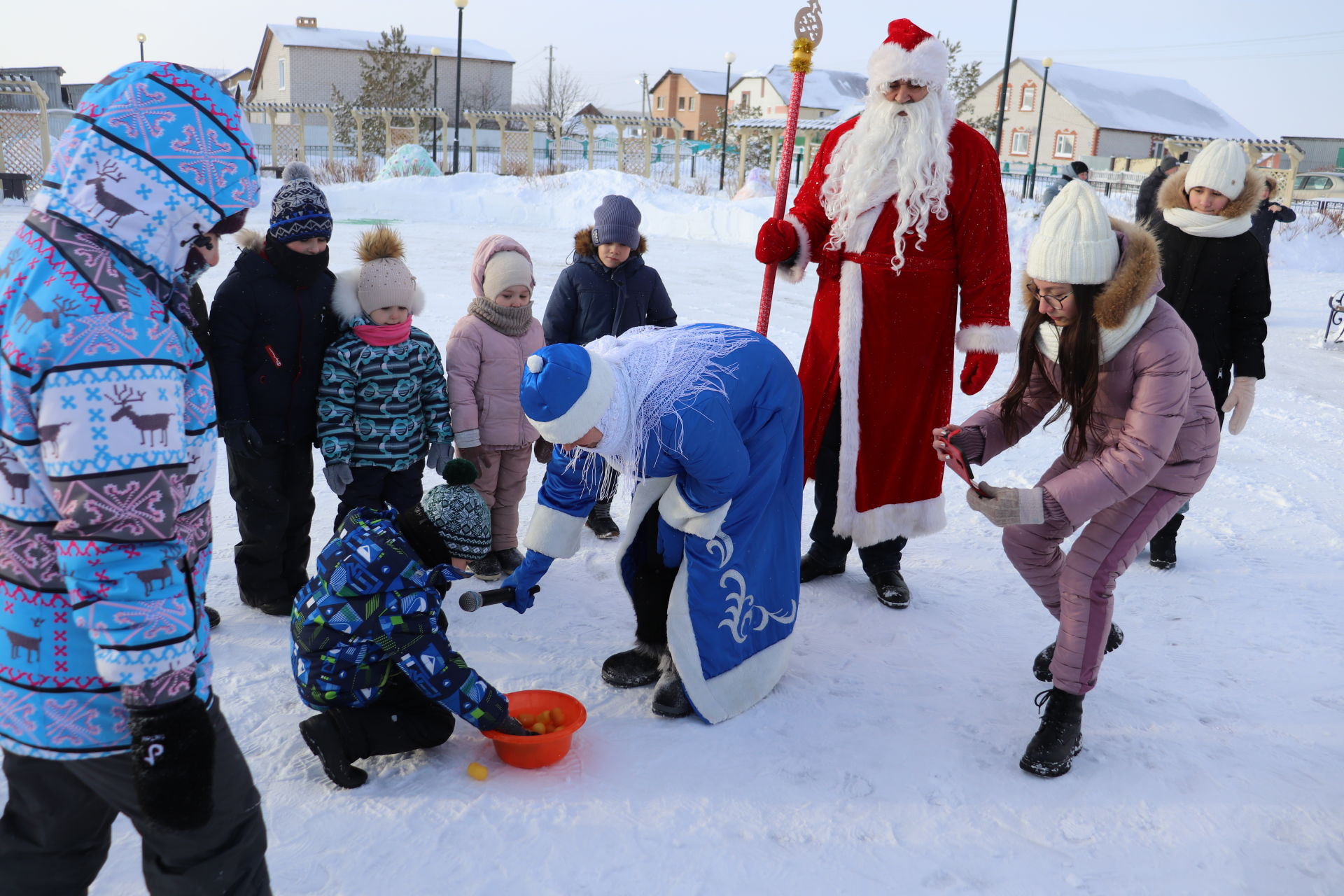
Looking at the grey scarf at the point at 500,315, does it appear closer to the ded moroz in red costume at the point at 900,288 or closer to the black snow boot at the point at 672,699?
the ded moroz in red costume at the point at 900,288

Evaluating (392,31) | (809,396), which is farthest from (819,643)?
(392,31)

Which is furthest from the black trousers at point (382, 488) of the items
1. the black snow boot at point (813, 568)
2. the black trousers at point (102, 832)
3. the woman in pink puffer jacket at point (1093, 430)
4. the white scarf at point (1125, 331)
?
the white scarf at point (1125, 331)

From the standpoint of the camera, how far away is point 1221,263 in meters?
3.98

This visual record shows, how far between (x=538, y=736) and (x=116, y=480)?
1.48 meters

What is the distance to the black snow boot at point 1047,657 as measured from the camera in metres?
3.05

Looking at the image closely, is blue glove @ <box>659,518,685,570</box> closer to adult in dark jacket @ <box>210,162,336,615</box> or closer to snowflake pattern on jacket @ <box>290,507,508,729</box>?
snowflake pattern on jacket @ <box>290,507,508,729</box>

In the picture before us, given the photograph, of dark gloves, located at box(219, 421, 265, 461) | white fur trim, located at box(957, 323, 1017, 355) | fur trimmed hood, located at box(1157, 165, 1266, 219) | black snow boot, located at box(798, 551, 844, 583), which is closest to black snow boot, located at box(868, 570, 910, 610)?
black snow boot, located at box(798, 551, 844, 583)

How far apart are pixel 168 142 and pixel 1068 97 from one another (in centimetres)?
4669

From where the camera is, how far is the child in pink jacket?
368cm

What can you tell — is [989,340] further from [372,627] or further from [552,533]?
[372,627]

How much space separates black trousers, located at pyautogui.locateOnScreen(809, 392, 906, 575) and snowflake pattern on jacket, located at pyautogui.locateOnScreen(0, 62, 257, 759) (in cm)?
271

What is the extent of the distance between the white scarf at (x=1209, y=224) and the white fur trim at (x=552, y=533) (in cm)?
299

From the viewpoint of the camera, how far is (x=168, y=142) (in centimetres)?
139

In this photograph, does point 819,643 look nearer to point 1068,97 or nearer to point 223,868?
point 223,868
